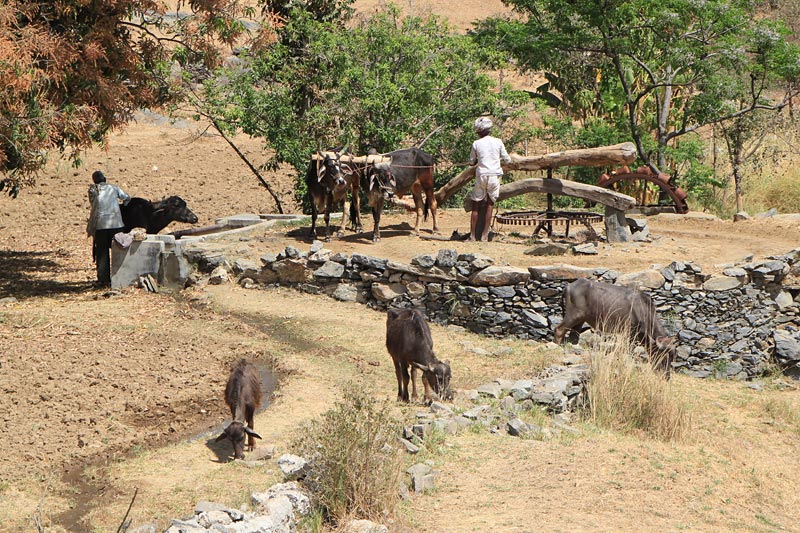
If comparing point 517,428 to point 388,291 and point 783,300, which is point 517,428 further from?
point 783,300

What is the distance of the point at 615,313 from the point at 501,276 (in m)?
1.93

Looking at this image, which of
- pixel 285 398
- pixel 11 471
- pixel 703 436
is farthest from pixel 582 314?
pixel 11 471

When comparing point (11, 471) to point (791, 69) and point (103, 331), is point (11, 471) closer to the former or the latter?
point (103, 331)

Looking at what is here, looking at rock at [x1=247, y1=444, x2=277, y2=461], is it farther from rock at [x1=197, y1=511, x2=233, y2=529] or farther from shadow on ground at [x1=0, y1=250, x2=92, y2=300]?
shadow on ground at [x1=0, y1=250, x2=92, y2=300]

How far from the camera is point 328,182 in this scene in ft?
54.4

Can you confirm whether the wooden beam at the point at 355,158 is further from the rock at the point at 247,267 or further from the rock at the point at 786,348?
Answer: the rock at the point at 786,348

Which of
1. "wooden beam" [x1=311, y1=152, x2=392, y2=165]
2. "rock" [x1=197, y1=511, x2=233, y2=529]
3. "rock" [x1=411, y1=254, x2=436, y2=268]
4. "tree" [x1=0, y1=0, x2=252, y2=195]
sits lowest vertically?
"rock" [x1=197, y1=511, x2=233, y2=529]

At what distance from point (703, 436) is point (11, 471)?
668cm

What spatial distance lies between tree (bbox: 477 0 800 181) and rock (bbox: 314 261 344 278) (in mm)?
8741

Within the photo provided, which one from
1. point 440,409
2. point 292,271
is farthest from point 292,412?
point 292,271

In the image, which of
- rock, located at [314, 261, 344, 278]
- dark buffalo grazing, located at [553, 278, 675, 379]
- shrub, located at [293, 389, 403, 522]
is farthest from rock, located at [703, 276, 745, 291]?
shrub, located at [293, 389, 403, 522]

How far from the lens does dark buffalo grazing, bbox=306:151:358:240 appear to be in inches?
643

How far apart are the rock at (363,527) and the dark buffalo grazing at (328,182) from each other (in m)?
Result: 9.59

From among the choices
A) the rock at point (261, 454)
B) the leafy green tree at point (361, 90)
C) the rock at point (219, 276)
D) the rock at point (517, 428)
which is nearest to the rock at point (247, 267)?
the rock at point (219, 276)
